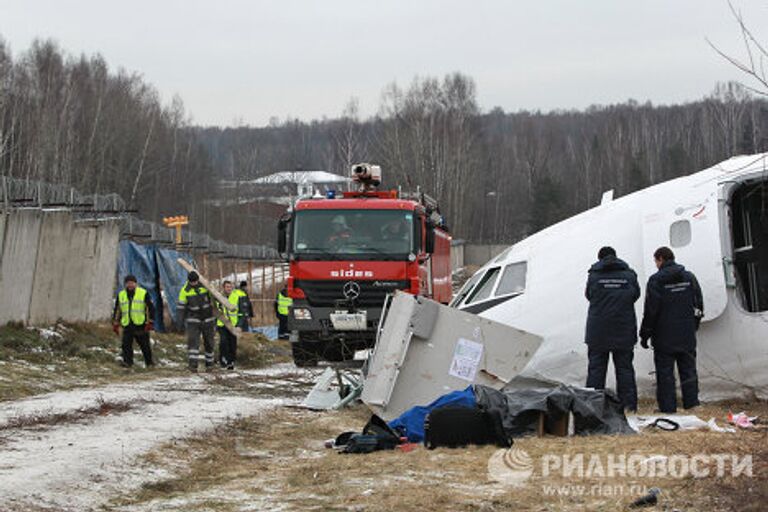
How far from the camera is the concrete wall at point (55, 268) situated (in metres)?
20.1

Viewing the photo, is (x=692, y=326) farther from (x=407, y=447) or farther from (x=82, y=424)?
(x=82, y=424)

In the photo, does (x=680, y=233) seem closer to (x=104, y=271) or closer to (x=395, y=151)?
(x=104, y=271)

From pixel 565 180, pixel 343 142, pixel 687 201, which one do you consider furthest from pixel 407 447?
pixel 565 180

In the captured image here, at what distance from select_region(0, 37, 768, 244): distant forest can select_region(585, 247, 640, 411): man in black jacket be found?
1549 inches

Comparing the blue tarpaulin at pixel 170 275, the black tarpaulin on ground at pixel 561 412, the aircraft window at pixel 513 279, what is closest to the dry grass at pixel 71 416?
the black tarpaulin on ground at pixel 561 412

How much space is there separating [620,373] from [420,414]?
2.77 metres

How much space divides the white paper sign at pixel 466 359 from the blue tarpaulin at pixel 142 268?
61.9 feet

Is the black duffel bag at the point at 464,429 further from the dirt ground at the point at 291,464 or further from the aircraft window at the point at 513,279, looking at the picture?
the aircraft window at the point at 513,279

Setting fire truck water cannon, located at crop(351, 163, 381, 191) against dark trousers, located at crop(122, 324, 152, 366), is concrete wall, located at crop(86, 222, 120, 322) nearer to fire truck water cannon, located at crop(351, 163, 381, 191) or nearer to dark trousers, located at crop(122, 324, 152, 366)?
dark trousers, located at crop(122, 324, 152, 366)

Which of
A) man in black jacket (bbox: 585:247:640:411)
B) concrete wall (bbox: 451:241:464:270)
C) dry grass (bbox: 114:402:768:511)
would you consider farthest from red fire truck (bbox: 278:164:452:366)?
concrete wall (bbox: 451:241:464:270)

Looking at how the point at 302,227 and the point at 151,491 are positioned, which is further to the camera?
the point at 302,227

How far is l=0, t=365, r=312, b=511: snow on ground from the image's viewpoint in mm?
7289

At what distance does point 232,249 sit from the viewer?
4225cm

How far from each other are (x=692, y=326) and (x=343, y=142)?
6756cm
